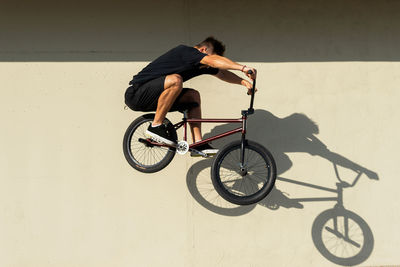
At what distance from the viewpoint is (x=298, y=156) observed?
5.74m

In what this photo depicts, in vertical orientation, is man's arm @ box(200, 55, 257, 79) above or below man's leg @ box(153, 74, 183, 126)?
above

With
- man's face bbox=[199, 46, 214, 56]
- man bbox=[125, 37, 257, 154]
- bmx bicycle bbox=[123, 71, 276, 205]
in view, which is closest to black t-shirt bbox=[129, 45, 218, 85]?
man bbox=[125, 37, 257, 154]

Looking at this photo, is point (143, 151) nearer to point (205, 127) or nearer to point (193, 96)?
point (205, 127)

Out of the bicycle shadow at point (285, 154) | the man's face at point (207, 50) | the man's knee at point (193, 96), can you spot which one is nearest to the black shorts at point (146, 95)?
the man's knee at point (193, 96)

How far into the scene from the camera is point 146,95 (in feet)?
16.0

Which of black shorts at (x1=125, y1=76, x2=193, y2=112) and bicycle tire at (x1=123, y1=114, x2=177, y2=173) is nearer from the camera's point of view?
black shorts at (x1=125, y1=76, x2=193, y2=112)

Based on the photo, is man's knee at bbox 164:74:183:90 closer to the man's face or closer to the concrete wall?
the man's face

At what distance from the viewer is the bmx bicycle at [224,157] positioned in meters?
4.88

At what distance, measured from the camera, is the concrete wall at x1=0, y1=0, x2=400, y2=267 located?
5457 mm

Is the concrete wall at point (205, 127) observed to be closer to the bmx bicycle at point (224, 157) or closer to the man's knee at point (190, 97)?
the bmx bicycle at point (224, 157)

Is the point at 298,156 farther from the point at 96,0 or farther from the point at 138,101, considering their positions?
the point at 96,0

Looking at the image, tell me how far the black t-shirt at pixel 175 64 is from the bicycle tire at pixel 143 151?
0.44 metres

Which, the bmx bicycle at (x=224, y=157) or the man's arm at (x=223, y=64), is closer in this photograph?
the man's arm at (x=223, y=64)

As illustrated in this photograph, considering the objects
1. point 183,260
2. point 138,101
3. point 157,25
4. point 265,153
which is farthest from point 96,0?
point 183,260
